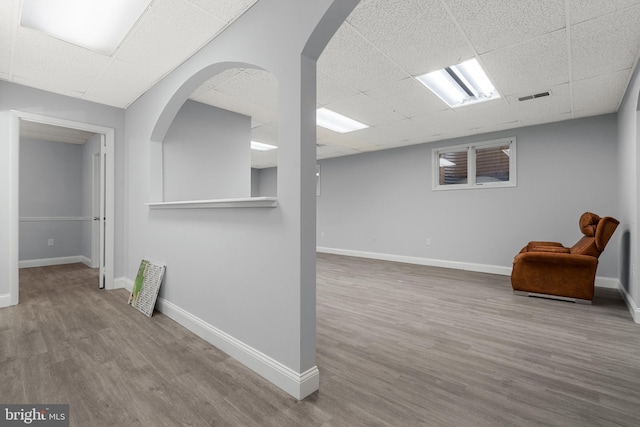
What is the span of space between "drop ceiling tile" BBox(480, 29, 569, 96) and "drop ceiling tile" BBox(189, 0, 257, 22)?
201 centimetres

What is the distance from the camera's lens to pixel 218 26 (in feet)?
7.38

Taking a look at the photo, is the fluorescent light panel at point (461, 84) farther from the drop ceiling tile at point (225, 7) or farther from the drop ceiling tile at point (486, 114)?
the drop ceiling tile at point (225, 7)

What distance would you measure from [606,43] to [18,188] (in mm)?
5757

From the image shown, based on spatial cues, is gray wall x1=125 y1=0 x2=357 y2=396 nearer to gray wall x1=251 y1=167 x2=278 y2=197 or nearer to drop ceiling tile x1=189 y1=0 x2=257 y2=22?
drop ceiling tile x1=189 y1=0 x2=257 y2=22

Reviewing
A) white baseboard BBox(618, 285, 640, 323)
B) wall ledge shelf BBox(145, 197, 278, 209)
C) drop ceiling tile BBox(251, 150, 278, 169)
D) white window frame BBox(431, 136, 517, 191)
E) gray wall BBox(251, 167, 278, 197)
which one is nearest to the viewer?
wall ledge shelf BBox(145, 197, 278, 209)

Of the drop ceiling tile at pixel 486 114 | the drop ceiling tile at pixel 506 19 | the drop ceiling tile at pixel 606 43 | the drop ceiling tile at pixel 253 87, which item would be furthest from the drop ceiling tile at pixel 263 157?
the drop ceiling tile at pixel 606 43

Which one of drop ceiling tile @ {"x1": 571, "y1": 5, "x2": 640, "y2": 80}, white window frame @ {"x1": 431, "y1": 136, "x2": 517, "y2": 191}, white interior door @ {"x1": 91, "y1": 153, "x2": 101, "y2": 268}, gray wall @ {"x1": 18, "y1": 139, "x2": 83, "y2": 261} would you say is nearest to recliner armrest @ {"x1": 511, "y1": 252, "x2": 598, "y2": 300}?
white window frame @ {"x1": 431, "y1": 136, "x2": 517, "y2": 191}

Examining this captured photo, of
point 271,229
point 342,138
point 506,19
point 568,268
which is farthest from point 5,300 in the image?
point 568,268

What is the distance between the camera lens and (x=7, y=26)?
2.25 m

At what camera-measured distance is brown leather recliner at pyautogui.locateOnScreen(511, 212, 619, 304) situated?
332cm

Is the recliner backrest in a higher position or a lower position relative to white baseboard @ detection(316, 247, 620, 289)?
higher

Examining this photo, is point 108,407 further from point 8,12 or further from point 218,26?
point 8,12

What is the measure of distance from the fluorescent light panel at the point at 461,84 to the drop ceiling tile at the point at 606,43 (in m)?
0.72

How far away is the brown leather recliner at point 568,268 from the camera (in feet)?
10.9
